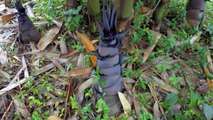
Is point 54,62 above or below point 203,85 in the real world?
above

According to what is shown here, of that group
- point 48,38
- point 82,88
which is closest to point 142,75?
point 82,88

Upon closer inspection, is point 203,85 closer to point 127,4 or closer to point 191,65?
point 191,65

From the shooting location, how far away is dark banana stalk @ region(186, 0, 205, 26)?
1.44 meters

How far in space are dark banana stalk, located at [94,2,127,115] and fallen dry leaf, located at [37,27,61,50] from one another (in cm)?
39

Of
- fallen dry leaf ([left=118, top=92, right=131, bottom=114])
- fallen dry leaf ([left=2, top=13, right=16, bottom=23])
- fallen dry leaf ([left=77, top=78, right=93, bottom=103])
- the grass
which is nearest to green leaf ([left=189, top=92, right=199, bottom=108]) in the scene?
the grass

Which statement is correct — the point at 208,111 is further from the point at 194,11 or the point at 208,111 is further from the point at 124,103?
the point at 194,11

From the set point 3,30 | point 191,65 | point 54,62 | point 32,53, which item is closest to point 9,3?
point 3,30

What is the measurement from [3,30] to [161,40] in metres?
0.79

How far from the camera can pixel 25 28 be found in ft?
4.22

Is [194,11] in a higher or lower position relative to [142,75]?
higher

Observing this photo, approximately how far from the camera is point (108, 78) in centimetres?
104

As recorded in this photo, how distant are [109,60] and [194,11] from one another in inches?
26.5

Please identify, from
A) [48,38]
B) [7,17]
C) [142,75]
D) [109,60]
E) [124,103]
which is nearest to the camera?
[109,60]

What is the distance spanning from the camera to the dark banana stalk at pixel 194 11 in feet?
4.72
